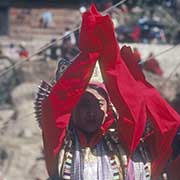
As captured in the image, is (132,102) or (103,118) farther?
(103,118)

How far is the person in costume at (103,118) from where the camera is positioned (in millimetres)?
4617

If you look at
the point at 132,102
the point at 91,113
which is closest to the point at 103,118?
the point at 91,113

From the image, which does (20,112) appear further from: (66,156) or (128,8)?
(66,156)

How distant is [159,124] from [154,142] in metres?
0.10

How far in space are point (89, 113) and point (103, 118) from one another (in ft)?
0.26

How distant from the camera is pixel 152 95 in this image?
493 centimetres

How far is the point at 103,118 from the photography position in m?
4.86

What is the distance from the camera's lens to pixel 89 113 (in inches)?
190

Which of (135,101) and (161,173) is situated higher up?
(135,101)

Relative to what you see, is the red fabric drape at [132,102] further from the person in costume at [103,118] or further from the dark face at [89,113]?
the dark face at [89,113]

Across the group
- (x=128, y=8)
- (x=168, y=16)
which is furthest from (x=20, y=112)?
(x=128, y=8)

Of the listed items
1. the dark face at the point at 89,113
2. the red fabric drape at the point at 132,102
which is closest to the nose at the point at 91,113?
the dark face at the point at 89,113

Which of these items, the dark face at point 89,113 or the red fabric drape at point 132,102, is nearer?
the red fabric drape at point 132,102

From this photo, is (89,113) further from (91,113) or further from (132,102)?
(132,102)
